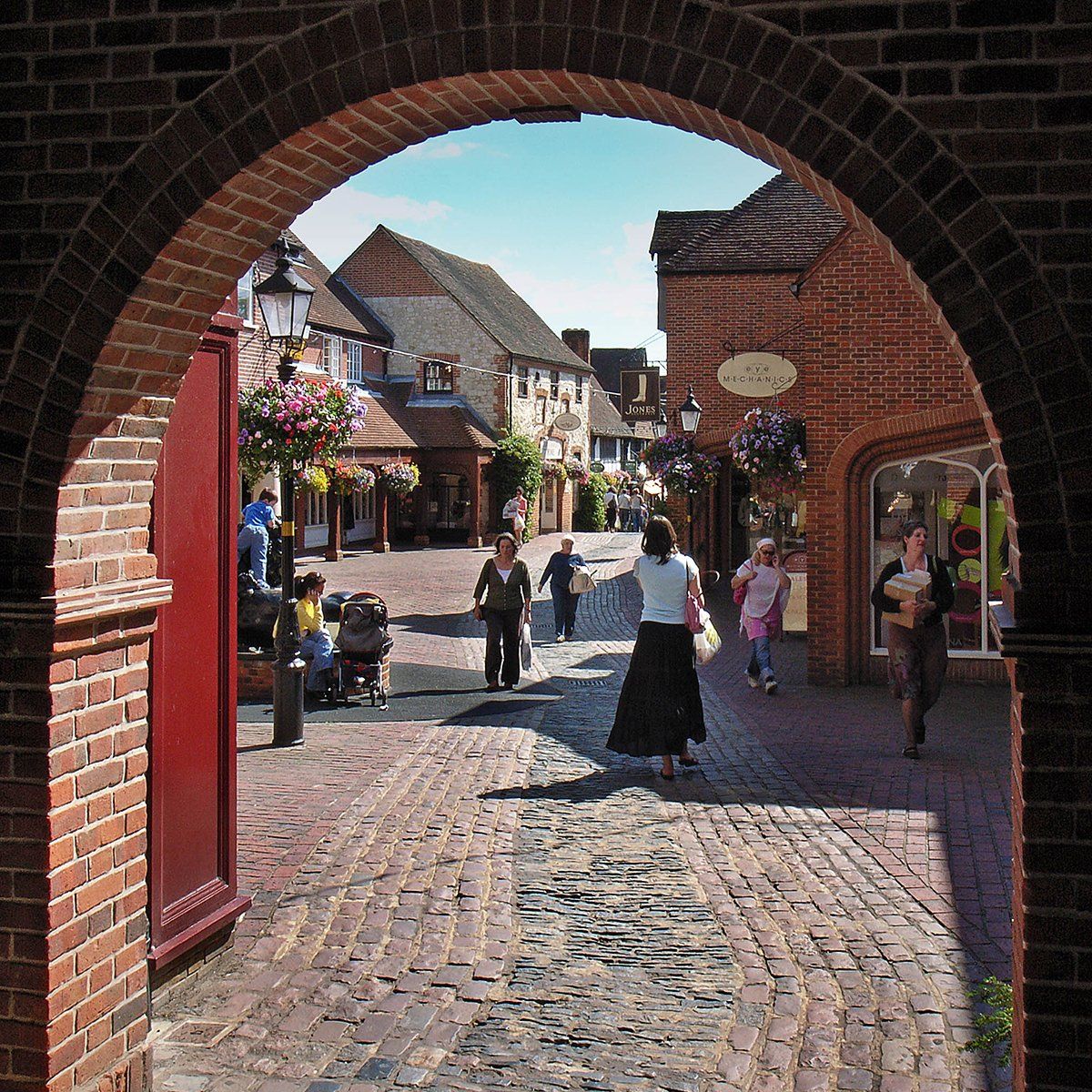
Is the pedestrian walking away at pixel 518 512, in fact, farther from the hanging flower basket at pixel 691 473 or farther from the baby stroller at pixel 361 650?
the baby stroller at pixel 361 650

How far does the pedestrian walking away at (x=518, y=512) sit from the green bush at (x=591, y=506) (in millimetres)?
10456

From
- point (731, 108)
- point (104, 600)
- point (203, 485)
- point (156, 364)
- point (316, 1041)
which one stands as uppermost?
point (731, 108)

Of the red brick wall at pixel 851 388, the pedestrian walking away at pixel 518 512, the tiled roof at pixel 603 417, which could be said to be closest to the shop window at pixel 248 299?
the pedestrian walking away at pixel 518 512

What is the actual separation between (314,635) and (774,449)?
23.5 feet

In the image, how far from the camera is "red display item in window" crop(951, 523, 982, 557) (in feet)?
46.3

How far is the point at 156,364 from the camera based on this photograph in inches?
168

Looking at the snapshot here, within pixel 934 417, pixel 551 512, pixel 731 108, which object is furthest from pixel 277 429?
pixel 551 512

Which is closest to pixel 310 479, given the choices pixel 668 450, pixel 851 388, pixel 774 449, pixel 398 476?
pixel 774 449

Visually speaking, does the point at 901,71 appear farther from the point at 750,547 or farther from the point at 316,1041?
the point at 750,547

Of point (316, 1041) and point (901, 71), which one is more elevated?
point (901, 71)

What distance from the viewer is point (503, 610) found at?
13.9 m

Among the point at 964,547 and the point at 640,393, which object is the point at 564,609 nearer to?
the point at 964,547

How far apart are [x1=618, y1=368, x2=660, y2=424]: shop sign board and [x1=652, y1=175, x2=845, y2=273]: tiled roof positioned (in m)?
3.30

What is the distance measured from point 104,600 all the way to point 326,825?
3.94 meters
